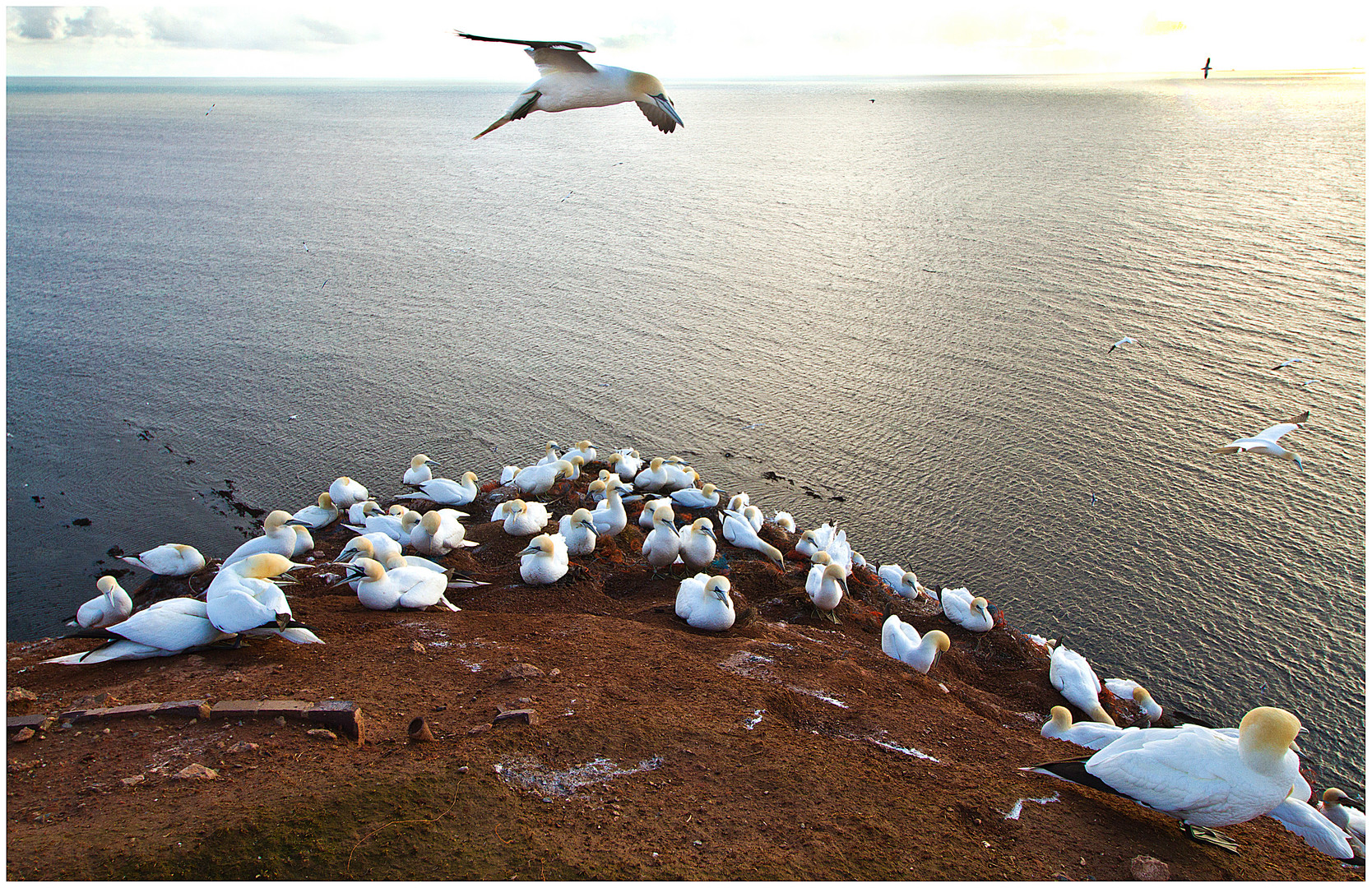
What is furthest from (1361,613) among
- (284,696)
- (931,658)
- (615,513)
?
(284,696)

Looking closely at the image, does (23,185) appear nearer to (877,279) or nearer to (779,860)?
(877,279)

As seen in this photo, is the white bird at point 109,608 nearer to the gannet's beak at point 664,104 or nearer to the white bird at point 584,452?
the white bird at point 584,452

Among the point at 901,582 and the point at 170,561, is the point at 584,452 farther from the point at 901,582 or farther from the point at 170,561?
the point at 170,561

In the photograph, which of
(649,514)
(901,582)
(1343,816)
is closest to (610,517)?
(649,514)

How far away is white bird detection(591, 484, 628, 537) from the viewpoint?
11.0m

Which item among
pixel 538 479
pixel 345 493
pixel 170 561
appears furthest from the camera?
pixel 538 479

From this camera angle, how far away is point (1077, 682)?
8438mm

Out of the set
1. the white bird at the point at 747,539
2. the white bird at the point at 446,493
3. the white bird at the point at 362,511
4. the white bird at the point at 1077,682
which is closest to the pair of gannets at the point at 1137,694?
the white bird at the point at 1077,682

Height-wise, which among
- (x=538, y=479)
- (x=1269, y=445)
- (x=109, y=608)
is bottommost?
(x=109, y=608)

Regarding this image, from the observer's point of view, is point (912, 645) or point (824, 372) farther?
point (824, 372)

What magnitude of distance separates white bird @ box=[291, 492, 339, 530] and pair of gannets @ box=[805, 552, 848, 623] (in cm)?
690

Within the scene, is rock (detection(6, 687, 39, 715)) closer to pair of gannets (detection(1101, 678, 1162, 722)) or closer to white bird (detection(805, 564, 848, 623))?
white bird (detection(805, 564, 848, 623))

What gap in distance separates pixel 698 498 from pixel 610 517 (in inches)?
66.2

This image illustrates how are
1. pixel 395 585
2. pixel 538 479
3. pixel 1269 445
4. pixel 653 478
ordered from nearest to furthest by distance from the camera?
pixel 395 585 → pixel 1269 445 → pixel 538 479 → pixel 653 478
